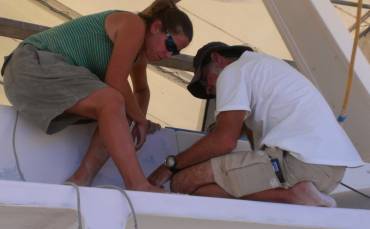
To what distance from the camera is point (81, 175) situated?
204 cm

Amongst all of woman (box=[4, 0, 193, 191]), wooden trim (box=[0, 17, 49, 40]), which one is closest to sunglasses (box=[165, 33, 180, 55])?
woman (box=[4, 0, 193, 191])

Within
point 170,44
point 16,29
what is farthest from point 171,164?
point 16,29

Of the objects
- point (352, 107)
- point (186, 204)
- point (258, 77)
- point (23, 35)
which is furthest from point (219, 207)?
point (23, 35)

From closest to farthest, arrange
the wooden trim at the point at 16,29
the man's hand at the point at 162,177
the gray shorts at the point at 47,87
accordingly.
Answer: the gray shorts at the point at 47,87
the man's hand at the point at 162,177
the wooden trim at the point at 16,29

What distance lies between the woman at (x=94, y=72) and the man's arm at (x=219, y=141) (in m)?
0.26

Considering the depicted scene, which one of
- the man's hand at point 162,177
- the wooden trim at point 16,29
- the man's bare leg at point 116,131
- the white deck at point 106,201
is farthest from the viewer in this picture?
the wooden trim at point 16,29

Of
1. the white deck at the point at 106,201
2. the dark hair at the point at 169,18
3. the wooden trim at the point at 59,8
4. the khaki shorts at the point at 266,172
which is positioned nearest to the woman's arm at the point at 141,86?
the white deck at the point at 106,201

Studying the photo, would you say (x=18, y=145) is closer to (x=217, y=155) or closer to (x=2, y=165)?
(x=2, y=165)

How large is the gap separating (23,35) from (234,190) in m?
1.65

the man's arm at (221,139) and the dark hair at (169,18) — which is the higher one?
the dark hair at (169,18)

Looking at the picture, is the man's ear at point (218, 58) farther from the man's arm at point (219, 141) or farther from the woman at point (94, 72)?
the man's arm at point (219, 141)

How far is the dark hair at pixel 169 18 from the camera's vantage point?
6.72 feet

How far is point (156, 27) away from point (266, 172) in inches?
25.8

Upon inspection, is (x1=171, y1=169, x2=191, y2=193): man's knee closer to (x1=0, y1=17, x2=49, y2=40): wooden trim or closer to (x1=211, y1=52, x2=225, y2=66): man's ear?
(x1=211, y1=52, x2=225, y2=66): man's ear
